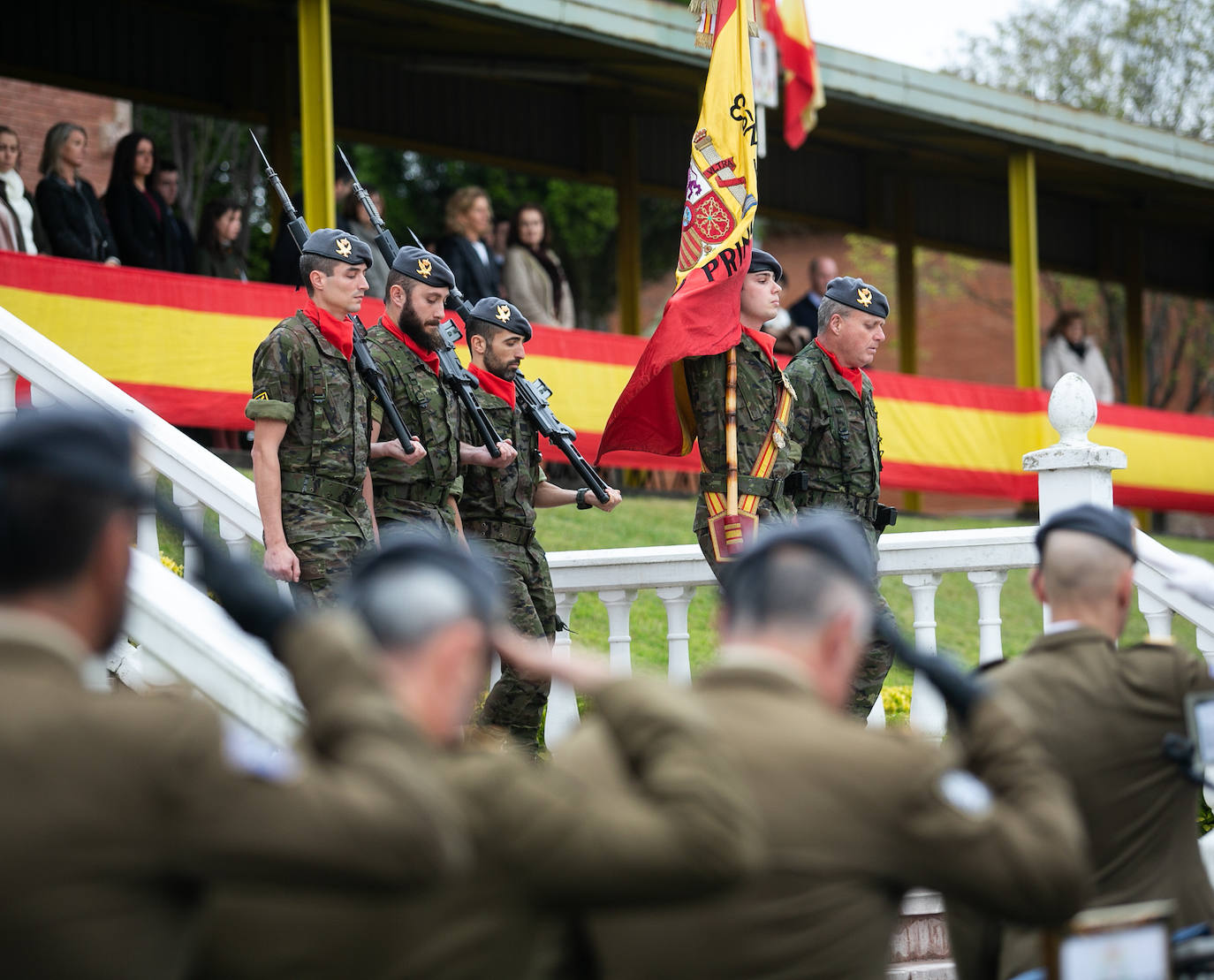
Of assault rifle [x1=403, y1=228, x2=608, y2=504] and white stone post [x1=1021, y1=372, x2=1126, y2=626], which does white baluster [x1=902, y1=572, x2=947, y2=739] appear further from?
assault rifle [x1=403, y1=228, x2=608, y2=504]

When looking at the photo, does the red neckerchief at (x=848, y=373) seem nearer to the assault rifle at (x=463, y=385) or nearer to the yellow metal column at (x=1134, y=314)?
the assault rifle at (x=463, y=385)

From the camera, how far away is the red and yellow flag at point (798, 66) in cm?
1260

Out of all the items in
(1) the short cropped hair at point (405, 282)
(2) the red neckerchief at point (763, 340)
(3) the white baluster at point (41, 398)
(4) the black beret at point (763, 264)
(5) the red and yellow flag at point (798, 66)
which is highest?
(5) the red and yellow flag at point (798, 66)

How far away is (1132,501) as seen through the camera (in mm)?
15688

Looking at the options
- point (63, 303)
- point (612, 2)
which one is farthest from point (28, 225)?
point (612, 2)

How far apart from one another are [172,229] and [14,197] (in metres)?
1.13

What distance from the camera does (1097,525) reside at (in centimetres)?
356

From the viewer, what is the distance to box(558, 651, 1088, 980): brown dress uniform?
105 inches

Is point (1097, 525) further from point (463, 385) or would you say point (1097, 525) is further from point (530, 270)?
point (530, 270)

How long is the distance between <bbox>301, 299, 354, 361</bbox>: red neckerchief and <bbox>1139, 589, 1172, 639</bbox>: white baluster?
326 centimetres

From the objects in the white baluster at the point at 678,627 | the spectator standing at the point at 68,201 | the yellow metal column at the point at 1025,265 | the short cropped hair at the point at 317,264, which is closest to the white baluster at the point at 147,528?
the short cropped hair at the point at 317,264

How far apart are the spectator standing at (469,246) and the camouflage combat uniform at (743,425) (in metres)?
3.92

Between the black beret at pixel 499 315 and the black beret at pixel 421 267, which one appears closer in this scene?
the black beret at pixel 421 267

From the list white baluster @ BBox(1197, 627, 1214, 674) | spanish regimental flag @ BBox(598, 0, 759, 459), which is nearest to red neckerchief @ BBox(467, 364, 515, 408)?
spanish regimental flag @ BBox(598, 0, 759, 459)
